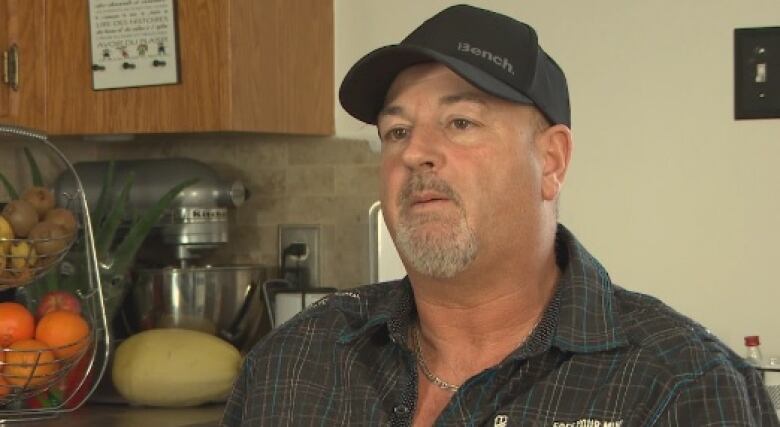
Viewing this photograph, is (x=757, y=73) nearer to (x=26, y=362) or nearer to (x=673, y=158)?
(x=673, y=158)

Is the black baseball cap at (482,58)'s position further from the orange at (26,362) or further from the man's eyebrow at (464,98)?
the orange at (26,362)

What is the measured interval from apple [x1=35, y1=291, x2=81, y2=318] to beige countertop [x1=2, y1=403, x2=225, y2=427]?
0.62 feet

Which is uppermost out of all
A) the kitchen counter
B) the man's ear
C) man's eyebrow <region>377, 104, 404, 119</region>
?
man's eyebrow <region>377, 104, 404, 119</region>

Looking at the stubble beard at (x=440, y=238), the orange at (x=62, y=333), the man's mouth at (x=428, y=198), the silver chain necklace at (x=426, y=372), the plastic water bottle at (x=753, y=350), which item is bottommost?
the plastic water bottle at (x=753, y=350)

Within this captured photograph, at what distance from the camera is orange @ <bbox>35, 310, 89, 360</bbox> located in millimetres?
2174

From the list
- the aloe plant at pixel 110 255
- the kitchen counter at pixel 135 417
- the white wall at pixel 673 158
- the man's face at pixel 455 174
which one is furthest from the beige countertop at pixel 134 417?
the man's face at pixel 455 174

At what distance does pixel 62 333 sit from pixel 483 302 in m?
0.94

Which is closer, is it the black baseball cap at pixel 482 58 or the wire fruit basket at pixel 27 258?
the black baseball cap at pixel 482 58

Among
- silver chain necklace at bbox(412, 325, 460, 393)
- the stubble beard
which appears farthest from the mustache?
silver chain necklace at bbox(412, 325, 460, 393)

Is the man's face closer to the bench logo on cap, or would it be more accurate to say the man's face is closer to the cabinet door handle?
the bench logo on cap

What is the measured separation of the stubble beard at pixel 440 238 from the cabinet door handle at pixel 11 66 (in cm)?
158

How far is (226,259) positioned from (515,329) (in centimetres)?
157

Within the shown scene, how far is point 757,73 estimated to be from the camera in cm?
231

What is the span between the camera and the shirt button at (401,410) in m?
1.50
